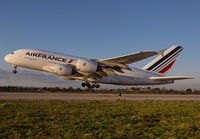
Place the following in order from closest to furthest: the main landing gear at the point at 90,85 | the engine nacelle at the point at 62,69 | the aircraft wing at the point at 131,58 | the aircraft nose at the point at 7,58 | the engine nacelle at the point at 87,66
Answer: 1. the aircraft wing at the point at 131,58
2. the engine nacelle at the point at 87,66
3. the engine nacelle at the point at 62,69
4. the aircraft nose at the point at 7,58
5. the main landing gear at the point at 90,85

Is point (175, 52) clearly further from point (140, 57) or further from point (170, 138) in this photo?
point (170, 138)

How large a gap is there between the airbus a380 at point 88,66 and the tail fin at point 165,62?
2693 millimetres

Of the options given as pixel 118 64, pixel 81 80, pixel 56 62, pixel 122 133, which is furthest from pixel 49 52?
pixel 122 133

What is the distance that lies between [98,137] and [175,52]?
31.2 metres

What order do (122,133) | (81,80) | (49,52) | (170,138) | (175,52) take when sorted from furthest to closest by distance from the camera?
1. (175,52)
2. (81,80)
3. (49,52)
4. (122,133)
5. (170,138)

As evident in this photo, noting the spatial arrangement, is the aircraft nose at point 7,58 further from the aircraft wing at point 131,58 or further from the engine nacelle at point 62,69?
the aircraft wing at point 131,58

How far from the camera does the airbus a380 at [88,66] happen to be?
22583 mm

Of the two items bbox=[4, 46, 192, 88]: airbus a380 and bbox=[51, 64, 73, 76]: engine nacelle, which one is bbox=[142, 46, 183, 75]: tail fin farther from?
bbox=[51, 64, 73, 76]: engine nacelle

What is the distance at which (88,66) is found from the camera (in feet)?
73.6

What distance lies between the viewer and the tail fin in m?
32.7

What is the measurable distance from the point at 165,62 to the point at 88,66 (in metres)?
16.5

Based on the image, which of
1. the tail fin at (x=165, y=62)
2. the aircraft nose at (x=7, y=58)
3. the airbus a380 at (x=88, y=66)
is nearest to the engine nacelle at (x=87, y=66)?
the airbus a380 at (x=88, y=66)

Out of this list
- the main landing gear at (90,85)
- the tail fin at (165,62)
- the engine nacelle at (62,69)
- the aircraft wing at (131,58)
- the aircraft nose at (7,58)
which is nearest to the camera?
the aircraft wing at (131,58)

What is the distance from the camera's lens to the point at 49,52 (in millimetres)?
24938
